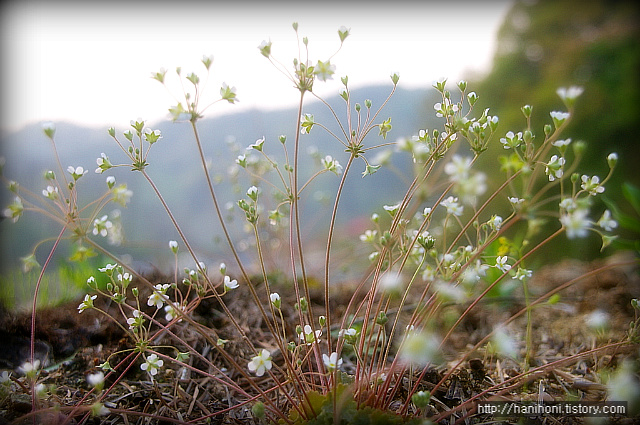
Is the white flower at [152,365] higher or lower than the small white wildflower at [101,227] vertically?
lower

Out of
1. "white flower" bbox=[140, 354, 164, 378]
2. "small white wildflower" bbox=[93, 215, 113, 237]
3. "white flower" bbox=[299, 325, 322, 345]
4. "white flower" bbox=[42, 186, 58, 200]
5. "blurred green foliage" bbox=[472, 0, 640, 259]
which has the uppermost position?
"blurred green foliage" bbox=[472, 0, 640, 259]

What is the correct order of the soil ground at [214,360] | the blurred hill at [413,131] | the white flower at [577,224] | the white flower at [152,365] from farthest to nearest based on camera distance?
1. the blurred hill at [413,131]
2. the soil ground at [214,360]
3. the white flower at [152,365]
4. the white flower at [577,224]

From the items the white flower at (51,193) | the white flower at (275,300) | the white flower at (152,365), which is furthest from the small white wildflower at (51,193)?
the white flower at (275,300)

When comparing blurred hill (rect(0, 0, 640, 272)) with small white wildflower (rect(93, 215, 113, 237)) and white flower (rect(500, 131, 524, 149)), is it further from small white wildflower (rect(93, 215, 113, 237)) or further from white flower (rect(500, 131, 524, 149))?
white flower (rect(500, 131, 524, 149))

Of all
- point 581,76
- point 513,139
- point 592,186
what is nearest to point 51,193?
point 513,139

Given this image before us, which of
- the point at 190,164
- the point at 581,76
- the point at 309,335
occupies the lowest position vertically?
the point at 309,335

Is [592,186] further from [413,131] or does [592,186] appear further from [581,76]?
[581,76]

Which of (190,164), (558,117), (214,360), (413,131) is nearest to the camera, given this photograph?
(558,117)

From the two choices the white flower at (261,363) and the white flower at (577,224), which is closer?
the white flower at (577,224)

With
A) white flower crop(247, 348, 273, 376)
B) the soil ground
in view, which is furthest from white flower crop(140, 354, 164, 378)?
white flower crop(247, 348, 273, 376)

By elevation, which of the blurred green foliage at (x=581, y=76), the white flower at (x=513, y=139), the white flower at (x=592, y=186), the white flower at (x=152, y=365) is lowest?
the white flower at (x=152, y=365)

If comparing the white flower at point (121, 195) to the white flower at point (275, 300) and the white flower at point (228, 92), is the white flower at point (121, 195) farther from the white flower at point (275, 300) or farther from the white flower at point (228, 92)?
the white flower at point (275, 300)

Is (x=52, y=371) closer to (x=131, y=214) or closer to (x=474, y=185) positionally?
(x=474, y=185)

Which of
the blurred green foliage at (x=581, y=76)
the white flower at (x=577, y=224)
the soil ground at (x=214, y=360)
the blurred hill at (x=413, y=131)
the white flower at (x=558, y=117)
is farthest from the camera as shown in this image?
the blurred green foliage at (x=581, y=76)
